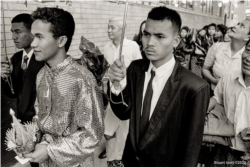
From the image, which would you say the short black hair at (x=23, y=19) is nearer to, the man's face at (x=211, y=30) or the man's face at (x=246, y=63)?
the man's face at (x=246, y=63)

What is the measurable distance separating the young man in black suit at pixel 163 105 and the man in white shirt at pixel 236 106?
1.82 feet

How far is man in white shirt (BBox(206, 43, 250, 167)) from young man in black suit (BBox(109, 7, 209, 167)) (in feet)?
1.82

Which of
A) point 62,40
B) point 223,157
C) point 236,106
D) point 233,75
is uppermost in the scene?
point 62,40

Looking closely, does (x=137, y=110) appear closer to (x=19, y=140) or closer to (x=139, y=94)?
(x=139, y=94)

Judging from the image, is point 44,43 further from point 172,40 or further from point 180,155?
point 180,155

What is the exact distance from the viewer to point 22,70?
251 centimetres

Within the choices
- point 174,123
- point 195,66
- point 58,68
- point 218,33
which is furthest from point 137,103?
point 218,33

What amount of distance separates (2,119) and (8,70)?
1.38 m

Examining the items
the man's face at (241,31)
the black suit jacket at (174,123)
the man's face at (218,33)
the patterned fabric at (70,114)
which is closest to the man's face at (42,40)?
the patterned fabric at (70,114)

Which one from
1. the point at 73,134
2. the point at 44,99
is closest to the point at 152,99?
the point at 73,134

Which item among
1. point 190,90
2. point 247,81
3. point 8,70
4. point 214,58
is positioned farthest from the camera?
point 214,58

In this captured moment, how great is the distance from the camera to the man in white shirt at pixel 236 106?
2010 millimetres

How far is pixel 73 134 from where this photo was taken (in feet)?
5.03

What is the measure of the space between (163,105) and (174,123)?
0.53ft
